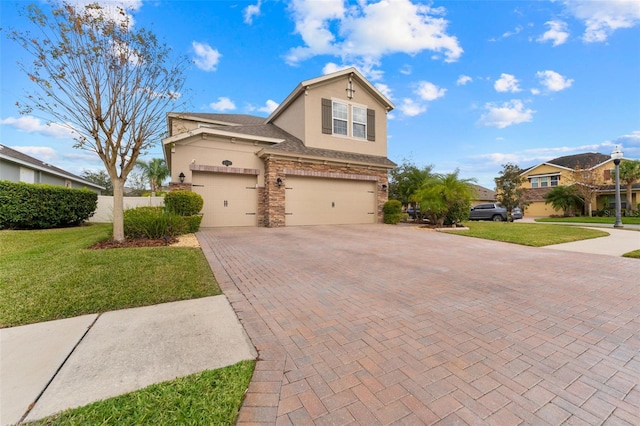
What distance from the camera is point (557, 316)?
3.14 m

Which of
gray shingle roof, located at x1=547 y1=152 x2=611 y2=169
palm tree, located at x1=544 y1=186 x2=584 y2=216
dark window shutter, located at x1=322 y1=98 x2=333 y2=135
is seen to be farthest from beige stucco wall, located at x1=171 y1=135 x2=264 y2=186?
gray shingle roof, located at x1=547 y1=152 x2=611 y2=169

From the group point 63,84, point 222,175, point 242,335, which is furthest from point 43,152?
point 242,335

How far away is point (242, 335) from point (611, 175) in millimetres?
38721

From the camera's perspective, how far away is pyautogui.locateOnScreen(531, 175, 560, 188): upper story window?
31.5m

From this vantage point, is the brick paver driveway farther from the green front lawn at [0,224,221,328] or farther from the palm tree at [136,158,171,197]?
the palm tree at [136,158,171,197]

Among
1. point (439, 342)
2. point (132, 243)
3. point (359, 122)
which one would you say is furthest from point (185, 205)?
point (359, 122)

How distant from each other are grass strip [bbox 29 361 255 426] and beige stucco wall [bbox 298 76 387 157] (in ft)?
39.7

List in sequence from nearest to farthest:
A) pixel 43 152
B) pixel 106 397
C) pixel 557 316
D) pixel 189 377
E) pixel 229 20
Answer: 1. pixel 106 397
2. pixel 189 377
3. pixel 557 316
4. pixel 229 20
5. pixel 43 152

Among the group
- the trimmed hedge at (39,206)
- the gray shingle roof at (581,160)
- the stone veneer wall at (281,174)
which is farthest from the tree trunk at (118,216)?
the gray shingle roof at (581,160)

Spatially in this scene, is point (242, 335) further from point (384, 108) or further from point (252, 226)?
point (384, 108)

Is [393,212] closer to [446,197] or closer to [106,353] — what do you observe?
[446,197]

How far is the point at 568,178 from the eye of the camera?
28391 mm

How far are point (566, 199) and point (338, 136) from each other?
2786 cm

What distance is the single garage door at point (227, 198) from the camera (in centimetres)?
1142
